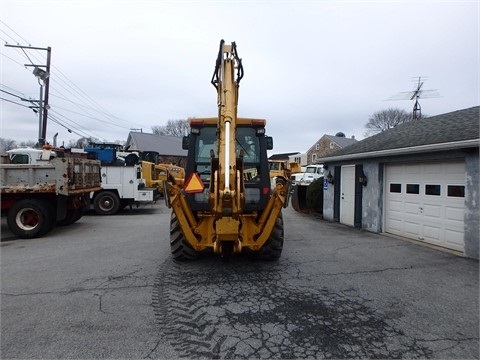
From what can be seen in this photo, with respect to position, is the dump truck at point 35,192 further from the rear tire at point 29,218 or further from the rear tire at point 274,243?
the rear tire at point 274,243

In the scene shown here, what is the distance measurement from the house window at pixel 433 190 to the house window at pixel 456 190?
0.28 m

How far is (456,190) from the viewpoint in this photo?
716 centimetres

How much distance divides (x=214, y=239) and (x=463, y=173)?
588cm

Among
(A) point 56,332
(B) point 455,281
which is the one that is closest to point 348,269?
(B) point 455,281

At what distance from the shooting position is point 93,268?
5703 mm

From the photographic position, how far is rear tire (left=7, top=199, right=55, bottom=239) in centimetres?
837

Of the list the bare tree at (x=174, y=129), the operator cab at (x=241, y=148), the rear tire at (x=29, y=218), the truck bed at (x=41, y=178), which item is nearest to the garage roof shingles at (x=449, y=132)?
the operator cab at (x=241, y=148)

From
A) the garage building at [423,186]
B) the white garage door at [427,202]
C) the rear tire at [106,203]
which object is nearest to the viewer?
the garage building at [423,186]

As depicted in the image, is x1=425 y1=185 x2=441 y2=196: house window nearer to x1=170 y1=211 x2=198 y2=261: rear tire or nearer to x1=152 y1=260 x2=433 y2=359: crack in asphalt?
x1=152 y1=260 x2=433 y2=359: crack in asphalt

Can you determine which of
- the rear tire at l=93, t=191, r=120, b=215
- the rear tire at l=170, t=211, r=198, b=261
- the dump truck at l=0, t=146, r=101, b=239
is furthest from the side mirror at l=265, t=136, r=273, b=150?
the rear tire at l=93, t=191, r=120, b=215

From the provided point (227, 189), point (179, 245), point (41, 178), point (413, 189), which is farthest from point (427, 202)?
point (41, 178)

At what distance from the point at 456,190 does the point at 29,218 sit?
35.6ft

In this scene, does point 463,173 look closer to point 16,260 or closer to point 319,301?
point 319,301

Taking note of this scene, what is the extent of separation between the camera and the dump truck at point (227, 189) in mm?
4410
